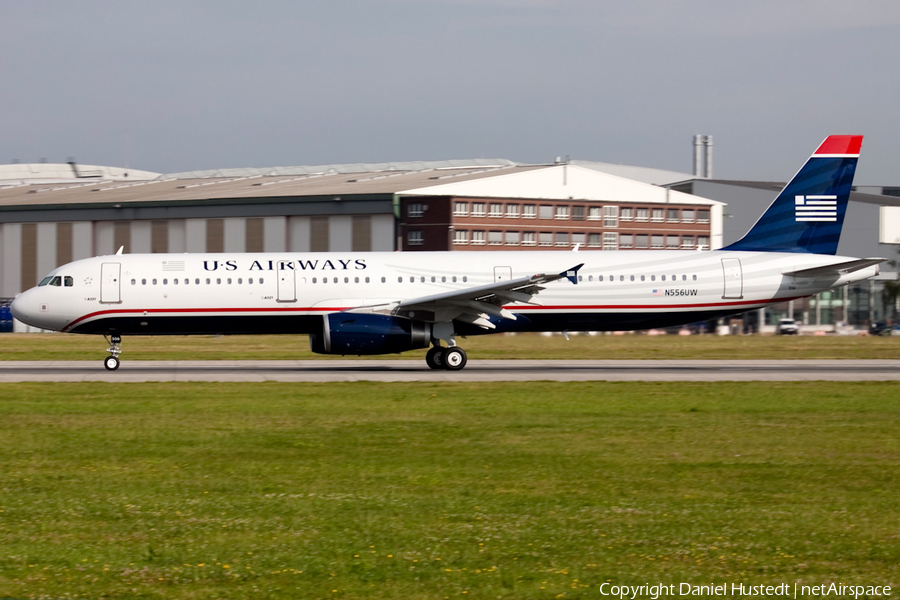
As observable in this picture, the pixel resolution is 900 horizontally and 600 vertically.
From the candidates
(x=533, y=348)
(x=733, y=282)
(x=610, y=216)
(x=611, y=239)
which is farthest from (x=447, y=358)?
(x=610, y=216)

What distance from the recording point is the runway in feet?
85.1

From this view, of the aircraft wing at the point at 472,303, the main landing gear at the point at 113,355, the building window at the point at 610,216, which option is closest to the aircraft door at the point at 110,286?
the main landing gear at the point at 113,355

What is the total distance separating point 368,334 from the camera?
87.5ft

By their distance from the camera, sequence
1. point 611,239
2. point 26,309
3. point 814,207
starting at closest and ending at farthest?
1. point 26,309
2. point 814,207
3. point 611,239

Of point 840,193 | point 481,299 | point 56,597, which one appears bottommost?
point 56,597

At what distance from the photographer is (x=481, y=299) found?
27.5 metres

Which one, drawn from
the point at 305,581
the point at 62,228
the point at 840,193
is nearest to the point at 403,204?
the point at 62,228

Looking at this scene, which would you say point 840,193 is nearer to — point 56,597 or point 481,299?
point 481,299

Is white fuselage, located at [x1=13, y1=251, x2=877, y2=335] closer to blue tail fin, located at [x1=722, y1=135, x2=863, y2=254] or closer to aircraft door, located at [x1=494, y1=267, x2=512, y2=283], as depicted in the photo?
aircraft door, located at [x1=494, y1=267, x2=512, y2=283]

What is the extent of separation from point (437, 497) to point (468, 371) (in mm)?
17623

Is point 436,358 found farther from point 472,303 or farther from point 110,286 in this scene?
point 110,286

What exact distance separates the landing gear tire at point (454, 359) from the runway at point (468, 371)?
444 millimetres

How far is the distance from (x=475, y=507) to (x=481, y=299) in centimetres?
1719

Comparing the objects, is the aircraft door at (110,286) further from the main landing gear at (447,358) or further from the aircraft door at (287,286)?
the main landing gear at (447,358)
